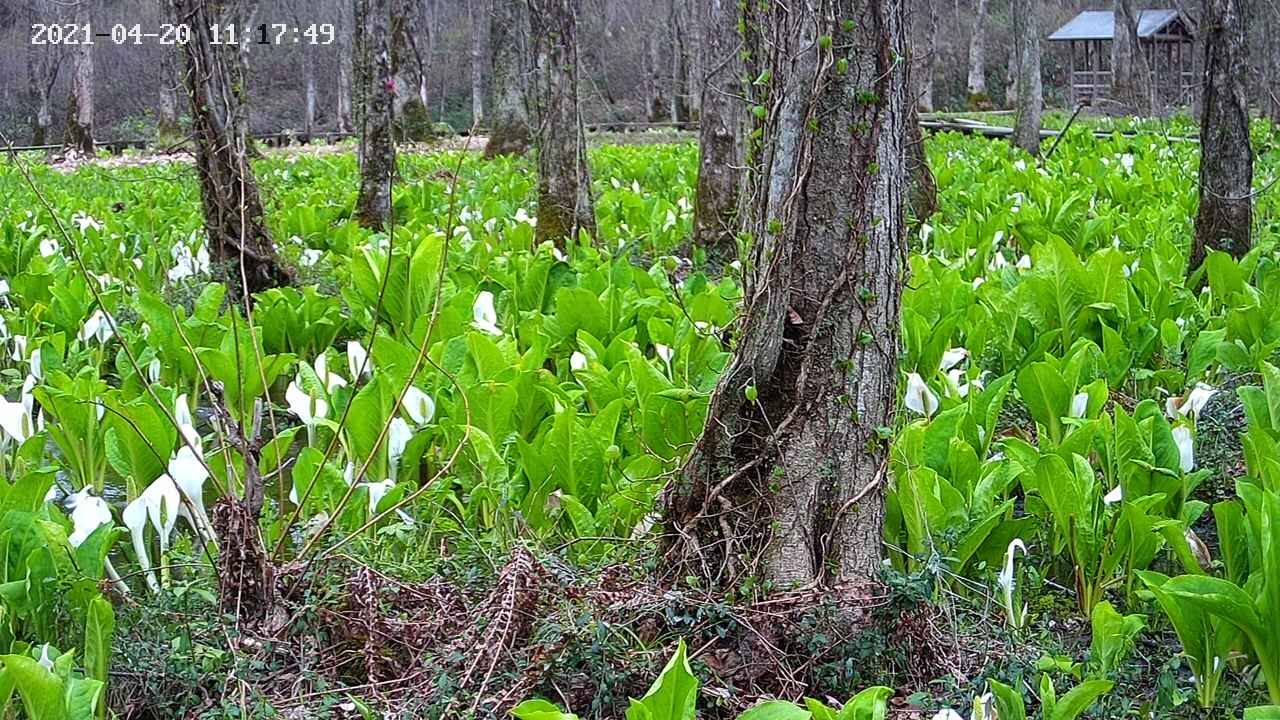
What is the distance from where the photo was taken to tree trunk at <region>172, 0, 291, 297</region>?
635 cm

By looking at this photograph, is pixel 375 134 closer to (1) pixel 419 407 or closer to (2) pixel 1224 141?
(2) pixel 1224 141

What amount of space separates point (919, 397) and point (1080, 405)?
510mm

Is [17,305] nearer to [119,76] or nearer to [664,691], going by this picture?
[664,691]

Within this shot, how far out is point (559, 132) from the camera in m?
8.27

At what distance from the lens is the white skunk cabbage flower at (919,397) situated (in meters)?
3.88

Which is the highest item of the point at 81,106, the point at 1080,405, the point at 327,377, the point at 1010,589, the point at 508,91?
the point at 81,106

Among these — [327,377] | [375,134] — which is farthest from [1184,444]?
[375,134]

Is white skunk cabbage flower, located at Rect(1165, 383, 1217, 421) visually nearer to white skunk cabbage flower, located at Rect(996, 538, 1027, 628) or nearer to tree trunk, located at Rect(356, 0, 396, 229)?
white skunk cabbage flower, located at Rect(996, 538, 1027, 628)

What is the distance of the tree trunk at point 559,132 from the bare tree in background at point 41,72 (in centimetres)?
1800

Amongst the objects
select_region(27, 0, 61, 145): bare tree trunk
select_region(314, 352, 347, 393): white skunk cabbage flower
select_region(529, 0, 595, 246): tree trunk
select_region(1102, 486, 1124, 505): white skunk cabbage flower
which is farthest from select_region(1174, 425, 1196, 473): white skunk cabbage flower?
select_region(27, 0, 61, 145): bare tree trunk

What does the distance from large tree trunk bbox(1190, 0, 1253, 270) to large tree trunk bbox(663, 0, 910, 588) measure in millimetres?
4222

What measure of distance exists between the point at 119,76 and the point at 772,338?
125 ft

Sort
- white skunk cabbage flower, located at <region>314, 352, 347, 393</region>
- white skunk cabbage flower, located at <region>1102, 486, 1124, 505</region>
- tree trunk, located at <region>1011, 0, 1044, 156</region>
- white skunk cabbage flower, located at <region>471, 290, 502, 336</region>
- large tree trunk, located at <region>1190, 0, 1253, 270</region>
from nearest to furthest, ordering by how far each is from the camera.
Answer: white skunk cabbage flower, located at <region>1102, 486, 1124, 505</region>
white skunk cabbage flower, located at <region>314, 352, 347, 393</region>
white skunk cabbage flower, located at <region>471, 290, 502, 336</region>
large tree trunk, located at <region>1190, 0, 1253, 270</region>
tree trunk, located at <region>1011, 0, 1044, 156</region>

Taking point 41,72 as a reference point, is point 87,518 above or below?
below
